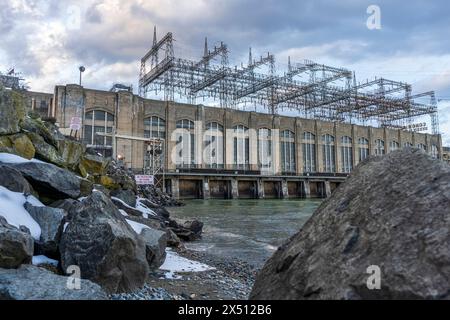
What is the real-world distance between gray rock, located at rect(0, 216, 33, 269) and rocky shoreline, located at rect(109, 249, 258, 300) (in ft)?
3.67

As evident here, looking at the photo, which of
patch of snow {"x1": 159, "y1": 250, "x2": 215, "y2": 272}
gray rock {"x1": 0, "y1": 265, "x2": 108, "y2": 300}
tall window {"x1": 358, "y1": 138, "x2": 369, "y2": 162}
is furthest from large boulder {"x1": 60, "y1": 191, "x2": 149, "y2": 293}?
tall window {"x1": 358, "y1": 138, "x2": 369, "y2": 162}

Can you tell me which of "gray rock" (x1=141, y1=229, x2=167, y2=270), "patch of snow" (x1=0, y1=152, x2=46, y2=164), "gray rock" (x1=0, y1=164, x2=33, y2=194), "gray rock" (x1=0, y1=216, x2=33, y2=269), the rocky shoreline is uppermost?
"patch of snow" (x1=0, y1=152, x2=46, y2=164)

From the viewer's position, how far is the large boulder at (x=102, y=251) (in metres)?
4.59

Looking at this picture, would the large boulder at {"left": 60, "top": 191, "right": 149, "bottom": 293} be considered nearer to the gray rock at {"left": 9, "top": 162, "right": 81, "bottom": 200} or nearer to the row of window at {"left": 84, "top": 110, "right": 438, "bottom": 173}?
the gray rock at {"left": 9, "top": 162, "right": 81, "bottom": 200}

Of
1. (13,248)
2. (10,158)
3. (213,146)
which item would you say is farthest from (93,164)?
(213,146)

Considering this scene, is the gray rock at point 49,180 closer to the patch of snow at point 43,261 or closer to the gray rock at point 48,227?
the gray rock at point 48,227

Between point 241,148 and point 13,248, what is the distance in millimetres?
48547

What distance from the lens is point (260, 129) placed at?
53812 mm

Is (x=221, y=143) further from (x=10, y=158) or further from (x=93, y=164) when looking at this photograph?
(x=10, y=158)

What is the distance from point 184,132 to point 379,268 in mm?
45498

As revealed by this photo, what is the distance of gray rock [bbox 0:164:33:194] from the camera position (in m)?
6.00

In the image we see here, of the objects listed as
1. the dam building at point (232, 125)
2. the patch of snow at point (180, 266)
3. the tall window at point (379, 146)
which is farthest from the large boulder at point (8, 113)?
the tall window at point (379, 146)
